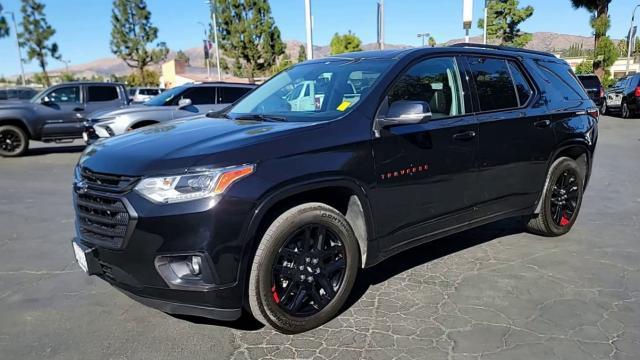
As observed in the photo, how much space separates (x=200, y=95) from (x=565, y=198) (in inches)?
336

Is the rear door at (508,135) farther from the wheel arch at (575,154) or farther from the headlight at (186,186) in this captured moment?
the headlight at (186,186)

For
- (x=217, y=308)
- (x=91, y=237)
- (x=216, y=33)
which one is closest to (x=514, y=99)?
(x=217, y=308)

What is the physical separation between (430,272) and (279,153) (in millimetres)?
1958

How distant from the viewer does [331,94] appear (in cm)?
379

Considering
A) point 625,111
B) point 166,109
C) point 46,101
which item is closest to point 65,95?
point 46,101

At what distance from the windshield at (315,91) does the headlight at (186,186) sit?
92 cm

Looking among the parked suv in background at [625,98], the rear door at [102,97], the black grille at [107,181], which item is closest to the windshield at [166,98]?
the rear door at [102,97]

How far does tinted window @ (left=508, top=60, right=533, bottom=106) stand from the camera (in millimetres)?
4547

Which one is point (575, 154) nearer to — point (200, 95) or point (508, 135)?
point (508, 135)

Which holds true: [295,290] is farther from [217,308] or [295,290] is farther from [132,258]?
[132,258]

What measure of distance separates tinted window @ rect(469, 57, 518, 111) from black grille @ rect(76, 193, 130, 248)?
9.50 feet

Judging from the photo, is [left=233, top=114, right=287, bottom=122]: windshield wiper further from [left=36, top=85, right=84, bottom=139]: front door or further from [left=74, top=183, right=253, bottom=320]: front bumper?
[left=36, top=85, right=84, bottom=139]: front door

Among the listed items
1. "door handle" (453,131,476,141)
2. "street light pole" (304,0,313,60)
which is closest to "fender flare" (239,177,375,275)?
"door handle" (453,131,476,141)

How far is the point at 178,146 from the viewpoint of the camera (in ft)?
9.89
